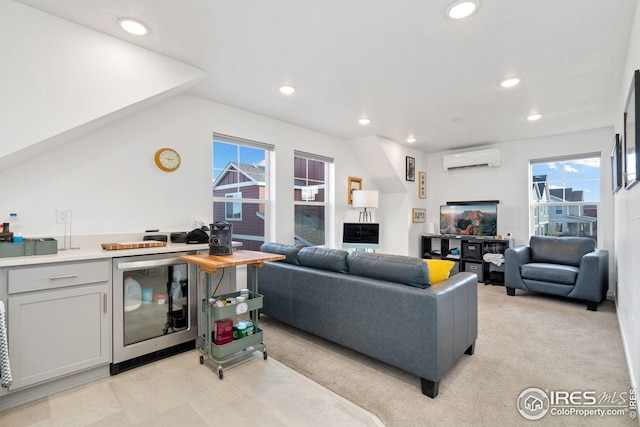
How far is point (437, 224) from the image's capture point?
6.09 metres

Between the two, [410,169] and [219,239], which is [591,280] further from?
[219,239]

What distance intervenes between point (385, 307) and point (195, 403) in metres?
1.39

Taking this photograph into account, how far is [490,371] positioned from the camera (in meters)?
2.31

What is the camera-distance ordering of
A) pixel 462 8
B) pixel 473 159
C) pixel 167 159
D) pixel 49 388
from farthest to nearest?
pixel 473 159 < pixel 167 159 < pixel 49 388 < pixel 462 8

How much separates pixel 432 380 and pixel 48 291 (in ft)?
8.39

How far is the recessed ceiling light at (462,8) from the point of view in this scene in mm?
1854

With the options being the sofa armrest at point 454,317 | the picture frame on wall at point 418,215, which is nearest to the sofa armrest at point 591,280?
the sofa armrest at point 454,317

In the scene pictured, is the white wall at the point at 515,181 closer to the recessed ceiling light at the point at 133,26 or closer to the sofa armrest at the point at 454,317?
the sofa armrest at the point at 454,317

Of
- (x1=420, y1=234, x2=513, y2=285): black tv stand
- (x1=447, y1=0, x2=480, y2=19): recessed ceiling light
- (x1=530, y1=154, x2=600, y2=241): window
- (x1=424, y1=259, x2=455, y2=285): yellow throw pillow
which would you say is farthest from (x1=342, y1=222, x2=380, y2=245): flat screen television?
(x1=447, y1=0, x2=480, y2=19): recessed ceiling light

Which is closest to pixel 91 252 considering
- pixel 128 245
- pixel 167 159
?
pixel 128 245

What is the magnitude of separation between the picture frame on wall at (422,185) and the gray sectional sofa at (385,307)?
3.70 meters

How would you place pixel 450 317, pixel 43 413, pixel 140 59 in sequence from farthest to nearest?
1. pixel 140 59
2. pixel 450 317
3. pixel 43 413

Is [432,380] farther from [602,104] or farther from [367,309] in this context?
[602,104]

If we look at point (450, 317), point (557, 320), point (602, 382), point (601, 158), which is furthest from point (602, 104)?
point (450, 317)
